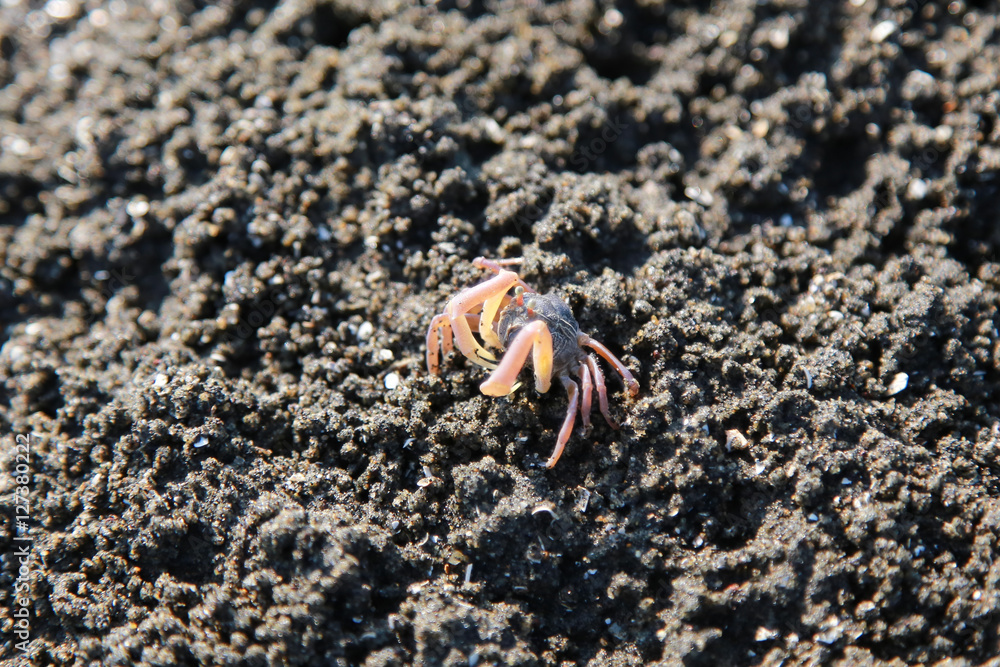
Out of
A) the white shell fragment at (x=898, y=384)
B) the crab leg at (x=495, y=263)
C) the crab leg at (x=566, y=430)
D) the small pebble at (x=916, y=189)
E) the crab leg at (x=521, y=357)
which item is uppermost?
the crab leg at (x=495, y=263)

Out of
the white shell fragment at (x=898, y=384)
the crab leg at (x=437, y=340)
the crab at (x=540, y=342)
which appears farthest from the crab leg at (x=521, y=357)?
the white shell fragment at (x=898, y=384)

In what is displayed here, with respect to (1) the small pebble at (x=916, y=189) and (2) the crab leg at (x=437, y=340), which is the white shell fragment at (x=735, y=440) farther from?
(1) the small pebble at (x=916, y=189)

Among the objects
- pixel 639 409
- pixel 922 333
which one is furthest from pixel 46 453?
pixel 922 333

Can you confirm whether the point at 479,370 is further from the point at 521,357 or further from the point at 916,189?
the point at 916,189

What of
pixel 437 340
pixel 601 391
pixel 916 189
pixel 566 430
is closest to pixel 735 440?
pixel 601 391

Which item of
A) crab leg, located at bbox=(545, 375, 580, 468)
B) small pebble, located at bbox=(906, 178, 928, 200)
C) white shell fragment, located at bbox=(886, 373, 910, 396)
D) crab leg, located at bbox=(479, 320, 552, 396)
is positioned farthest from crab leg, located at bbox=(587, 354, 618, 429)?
small pebble, located at bbox=(906, 178, 928, 200)

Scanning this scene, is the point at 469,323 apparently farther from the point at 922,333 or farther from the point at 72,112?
the point at 72,112

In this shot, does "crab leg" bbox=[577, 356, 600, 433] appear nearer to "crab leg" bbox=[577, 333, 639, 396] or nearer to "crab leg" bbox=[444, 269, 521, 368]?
"crab leg" bbox=[577, 333, 639, 396]
